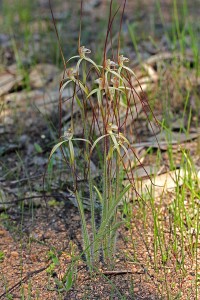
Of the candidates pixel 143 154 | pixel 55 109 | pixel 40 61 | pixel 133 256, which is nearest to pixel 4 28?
pixel 40 61

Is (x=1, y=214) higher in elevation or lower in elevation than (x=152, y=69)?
lower

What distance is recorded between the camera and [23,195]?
281cm

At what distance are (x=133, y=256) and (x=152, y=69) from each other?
1.52 metres

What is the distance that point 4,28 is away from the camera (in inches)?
170

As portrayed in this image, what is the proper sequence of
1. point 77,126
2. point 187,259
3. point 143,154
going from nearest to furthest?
point 187,259 → point 143,154 → point 77,126

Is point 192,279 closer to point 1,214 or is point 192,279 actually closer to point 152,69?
point 1,214

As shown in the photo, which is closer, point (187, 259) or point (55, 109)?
point (187, 259)

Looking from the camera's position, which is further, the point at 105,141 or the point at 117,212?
the point at 117,212

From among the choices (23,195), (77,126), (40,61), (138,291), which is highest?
(40,61)

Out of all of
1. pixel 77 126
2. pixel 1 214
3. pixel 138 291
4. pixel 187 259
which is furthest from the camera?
pixel 77 126

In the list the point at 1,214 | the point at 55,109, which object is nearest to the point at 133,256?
the point at 1,214

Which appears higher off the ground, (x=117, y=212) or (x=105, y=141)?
(x=105, y=141)

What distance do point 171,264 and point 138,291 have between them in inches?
7.5

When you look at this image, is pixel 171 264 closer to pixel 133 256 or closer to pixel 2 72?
pixel 133 256
